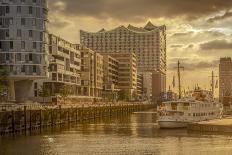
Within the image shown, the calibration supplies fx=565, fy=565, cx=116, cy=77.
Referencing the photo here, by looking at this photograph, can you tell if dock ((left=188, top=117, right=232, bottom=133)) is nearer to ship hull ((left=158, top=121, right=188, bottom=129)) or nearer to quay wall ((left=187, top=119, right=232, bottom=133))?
quay wall ((left=187, top=119, right=232, bottom=133))

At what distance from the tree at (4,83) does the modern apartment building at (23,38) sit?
1.82m

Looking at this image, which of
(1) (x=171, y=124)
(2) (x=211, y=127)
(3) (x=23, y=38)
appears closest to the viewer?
(2) (x=211, y=127)

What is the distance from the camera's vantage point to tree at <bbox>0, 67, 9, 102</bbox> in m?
127

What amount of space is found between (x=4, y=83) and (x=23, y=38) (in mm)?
11620

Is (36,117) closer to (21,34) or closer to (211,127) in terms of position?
(21,34)

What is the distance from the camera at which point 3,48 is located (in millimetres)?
134625

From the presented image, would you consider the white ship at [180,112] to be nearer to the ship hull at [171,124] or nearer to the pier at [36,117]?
the ship hull at [171,124]

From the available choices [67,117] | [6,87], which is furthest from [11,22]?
[67,117]

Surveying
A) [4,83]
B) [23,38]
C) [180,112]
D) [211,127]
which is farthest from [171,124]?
[23,38]

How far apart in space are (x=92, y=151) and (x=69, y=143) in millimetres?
10869

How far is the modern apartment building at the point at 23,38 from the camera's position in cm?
13400

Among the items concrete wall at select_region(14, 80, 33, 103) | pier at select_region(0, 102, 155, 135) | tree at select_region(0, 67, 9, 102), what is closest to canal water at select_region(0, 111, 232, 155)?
pier at select_region(0, 102, 155, 135)

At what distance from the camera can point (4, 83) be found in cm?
13300

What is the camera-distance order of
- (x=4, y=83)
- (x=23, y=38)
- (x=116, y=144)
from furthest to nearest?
(x=23, y=38), (x=4, y=83), (x=116, y=144)
